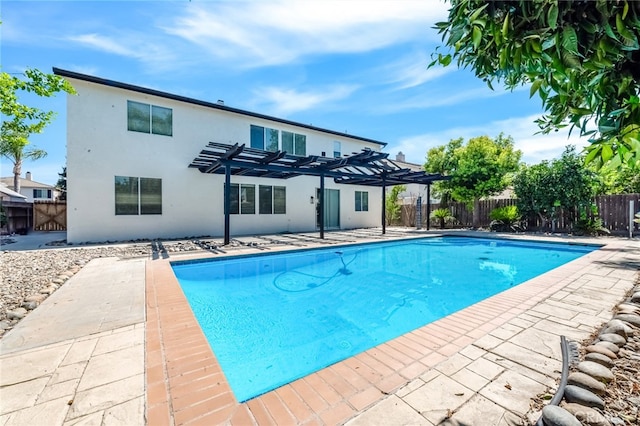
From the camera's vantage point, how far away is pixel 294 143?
1455 cm

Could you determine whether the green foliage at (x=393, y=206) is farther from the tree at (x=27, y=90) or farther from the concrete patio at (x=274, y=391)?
the tree at (x=27, y=90)

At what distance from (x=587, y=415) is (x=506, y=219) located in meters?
15.1

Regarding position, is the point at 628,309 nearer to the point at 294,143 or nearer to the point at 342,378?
the point at 342,378

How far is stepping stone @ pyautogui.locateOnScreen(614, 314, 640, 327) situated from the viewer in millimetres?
3033

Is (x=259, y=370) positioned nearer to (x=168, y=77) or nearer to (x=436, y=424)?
(x=436, y=424)

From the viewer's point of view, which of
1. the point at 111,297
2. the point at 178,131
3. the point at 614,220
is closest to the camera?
the point at 111,297

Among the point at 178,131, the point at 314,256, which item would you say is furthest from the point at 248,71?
the point at 314,256

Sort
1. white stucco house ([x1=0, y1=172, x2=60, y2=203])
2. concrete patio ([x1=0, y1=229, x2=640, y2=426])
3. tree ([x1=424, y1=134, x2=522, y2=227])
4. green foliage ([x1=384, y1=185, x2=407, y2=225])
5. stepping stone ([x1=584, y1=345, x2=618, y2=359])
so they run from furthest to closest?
white stucco house ([x1=0, y1=172, x2=60, y2=203]), green foliage ([x1=384, y1=185, x2=407, y2=225]), tree ([x1=424, y1=134, x2=522, y2=227]), stepping stone ([x1=584, y1=345, x2=618, y2=359]), concrete patio ([x1=0, y1=229, x2=640, y2=426])

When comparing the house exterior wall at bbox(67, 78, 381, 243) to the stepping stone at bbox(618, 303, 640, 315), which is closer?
the stepping stone at bbox(618, 303, 640, 315)

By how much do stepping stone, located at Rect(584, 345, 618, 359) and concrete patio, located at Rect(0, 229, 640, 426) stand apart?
24 cm

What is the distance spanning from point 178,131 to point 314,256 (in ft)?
25.5

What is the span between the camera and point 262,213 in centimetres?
1345

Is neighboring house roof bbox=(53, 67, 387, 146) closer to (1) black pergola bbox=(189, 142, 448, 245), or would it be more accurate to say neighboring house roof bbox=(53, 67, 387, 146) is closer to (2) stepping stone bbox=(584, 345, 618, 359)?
(1) black pergola bbox=(189, 142, 448, 245)

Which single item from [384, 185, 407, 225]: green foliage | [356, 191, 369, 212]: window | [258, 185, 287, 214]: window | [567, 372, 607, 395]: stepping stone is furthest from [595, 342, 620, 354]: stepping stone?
[384, 185, 407, 225]: green foliage
